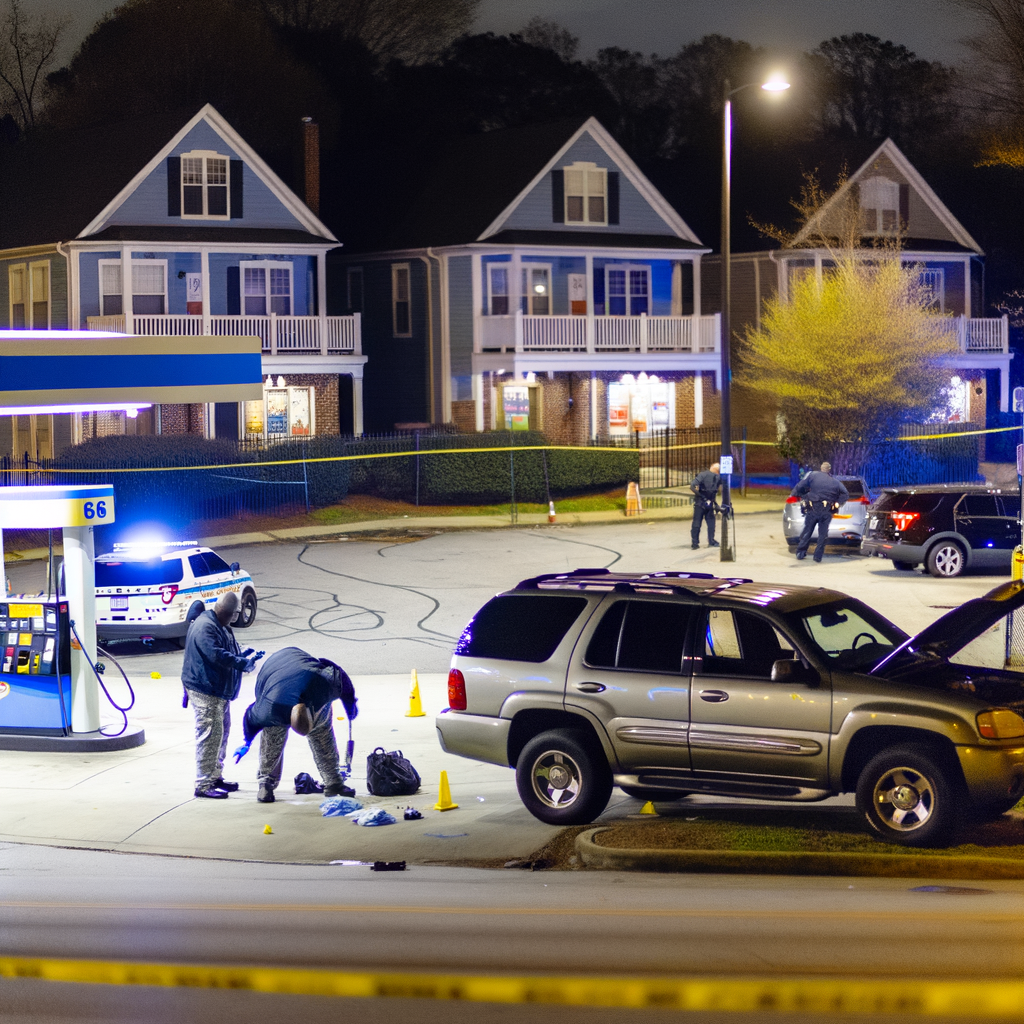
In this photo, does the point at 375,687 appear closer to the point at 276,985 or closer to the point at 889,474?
the point at 276,985

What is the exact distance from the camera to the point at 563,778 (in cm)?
1159

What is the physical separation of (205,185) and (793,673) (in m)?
36.3

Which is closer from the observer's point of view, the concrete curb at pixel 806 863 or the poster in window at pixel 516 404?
the concrete curb at pixel 806 863

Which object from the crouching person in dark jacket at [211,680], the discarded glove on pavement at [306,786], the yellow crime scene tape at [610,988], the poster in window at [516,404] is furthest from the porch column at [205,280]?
the yellow crime scene tape at [610,988]

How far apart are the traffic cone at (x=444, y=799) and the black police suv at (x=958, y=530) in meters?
15.3

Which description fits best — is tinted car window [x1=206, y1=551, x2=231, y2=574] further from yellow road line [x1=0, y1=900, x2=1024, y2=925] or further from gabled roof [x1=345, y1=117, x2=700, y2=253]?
gabled roof [x1=345, y1=117, x2=700, y2=253]

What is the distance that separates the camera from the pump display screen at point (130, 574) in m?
19.7

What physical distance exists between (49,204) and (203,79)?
19.9 m

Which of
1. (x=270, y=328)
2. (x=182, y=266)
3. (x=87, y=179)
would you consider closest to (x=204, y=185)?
(x=182, y=266)

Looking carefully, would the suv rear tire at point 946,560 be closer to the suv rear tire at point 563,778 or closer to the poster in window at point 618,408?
the suv rear tire at point 563,778

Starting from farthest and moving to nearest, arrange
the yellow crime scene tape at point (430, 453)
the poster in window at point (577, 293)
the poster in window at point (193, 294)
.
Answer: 1. the poster in window at point (577, 293)
2. the poster in window at point (193, 294)
3. the yellow crime scene tape at point (430, 453)

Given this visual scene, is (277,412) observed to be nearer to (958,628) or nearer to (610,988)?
(958,628)

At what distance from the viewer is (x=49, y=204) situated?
44781mm

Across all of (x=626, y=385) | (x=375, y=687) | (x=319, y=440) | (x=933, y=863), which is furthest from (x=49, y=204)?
(x=933, y=863)
